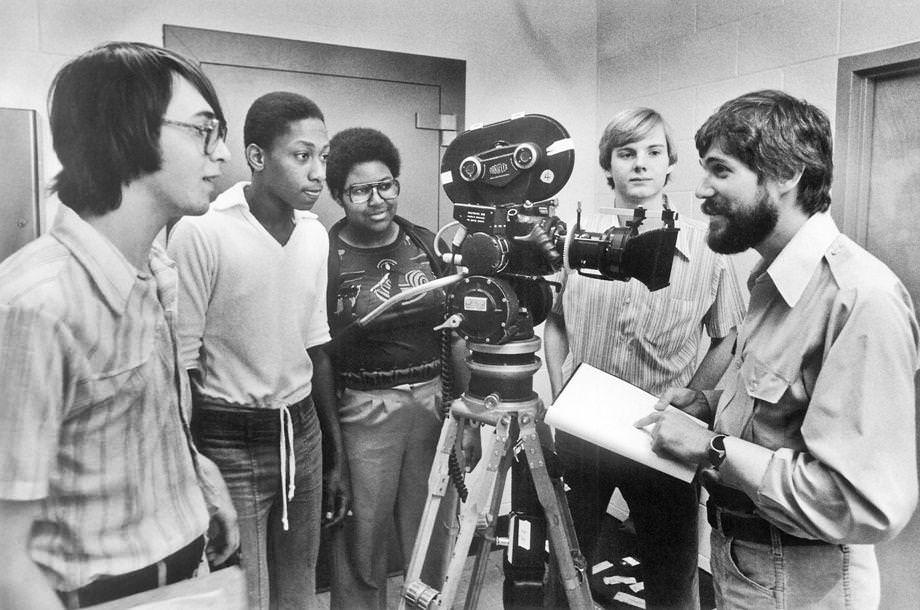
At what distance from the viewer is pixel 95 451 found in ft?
2.88

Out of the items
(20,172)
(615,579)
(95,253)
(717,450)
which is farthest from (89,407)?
(615,579)

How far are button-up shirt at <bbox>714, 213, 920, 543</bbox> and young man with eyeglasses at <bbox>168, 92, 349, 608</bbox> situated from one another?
2.72 feet

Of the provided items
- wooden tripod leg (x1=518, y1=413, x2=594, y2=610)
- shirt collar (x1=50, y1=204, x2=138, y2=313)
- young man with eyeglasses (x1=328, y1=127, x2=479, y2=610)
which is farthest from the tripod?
shirt collar (x1=50, y1=204, x2=138, y2=313)

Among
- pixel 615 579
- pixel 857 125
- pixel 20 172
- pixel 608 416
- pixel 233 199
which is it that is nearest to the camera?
pixel 20 172

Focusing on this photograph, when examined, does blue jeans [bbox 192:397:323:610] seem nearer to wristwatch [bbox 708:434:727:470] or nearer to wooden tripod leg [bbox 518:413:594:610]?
wooden tripod leg [bbox 518:413:594:610]

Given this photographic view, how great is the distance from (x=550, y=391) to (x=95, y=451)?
3.96ft

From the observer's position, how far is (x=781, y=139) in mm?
1099

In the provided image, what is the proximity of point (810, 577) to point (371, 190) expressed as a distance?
108 cm

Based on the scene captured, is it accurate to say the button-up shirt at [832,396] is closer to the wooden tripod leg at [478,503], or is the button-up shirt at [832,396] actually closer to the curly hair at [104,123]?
the wooden tripod leg at [478,503]

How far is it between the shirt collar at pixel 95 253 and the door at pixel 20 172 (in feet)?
0.16

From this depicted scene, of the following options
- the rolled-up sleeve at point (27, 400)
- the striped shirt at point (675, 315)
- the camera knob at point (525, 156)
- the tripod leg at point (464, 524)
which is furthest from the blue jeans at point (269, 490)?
the striped shirt at point (675, 315)

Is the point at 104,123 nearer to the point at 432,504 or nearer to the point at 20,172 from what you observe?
the point at 20,172

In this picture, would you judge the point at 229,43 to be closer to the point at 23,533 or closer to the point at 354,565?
the point at 23,533

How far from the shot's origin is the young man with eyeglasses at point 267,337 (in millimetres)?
1132
